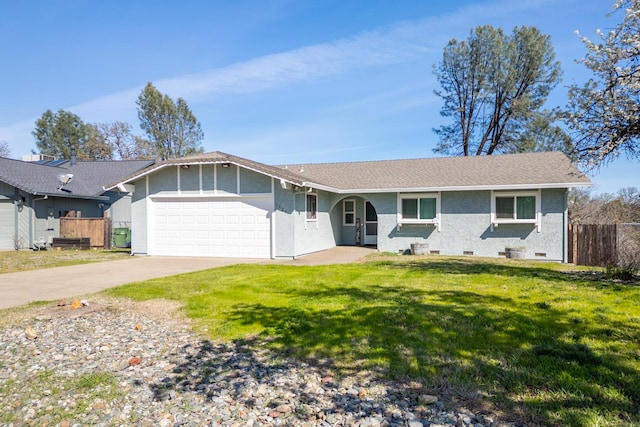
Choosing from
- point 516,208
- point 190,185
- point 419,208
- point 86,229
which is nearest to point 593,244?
point 516,208

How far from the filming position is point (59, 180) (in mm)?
21609

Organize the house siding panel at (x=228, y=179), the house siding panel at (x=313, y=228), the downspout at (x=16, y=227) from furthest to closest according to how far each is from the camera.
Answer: the downspout at (x=16, y=227), the house siding panel at (x=228, y=179), the house siding panel at (x=313, y=228)

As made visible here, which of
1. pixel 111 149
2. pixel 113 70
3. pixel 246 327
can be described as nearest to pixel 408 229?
pixel 246 327

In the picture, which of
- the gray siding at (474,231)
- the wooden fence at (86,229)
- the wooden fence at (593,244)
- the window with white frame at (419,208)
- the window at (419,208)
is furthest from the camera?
the wooden fence at (86,229)

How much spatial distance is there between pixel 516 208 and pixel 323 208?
24.3 feet

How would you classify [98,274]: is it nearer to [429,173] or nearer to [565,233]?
[429,173]

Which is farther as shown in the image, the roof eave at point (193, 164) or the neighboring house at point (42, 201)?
the neighboring house at point (42, 201)

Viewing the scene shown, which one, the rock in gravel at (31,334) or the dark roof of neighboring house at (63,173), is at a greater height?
the dark roof of neighboring house at (63,173)

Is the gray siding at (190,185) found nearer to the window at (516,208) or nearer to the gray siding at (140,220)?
the gray siding at (140,220)

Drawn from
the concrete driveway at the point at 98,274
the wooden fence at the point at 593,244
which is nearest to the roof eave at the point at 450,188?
the wooden fence at the point at 593,244

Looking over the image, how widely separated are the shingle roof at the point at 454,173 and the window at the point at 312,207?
0.73m

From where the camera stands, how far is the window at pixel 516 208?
1454cm

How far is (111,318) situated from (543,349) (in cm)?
589

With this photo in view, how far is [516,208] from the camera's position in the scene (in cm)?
1490
